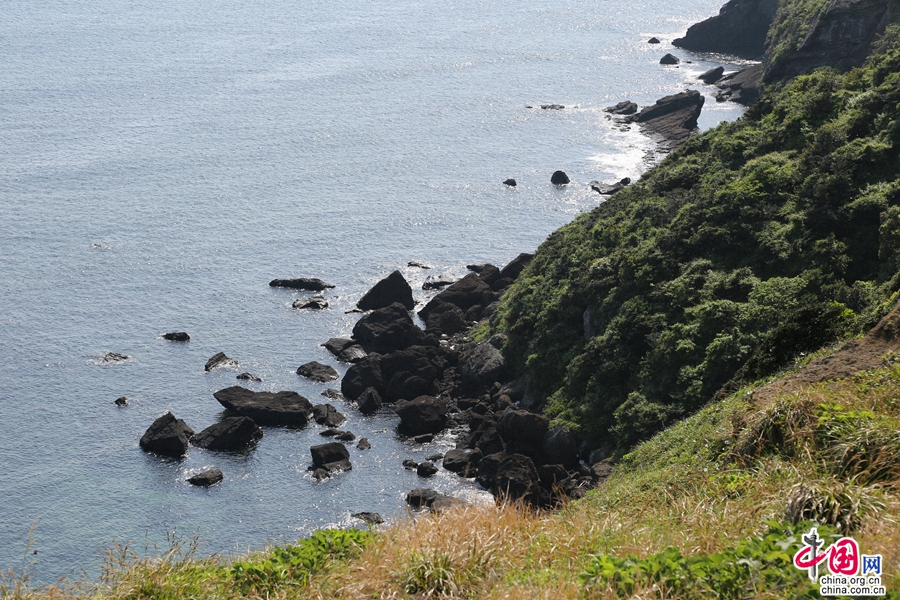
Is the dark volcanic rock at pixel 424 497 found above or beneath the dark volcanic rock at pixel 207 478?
above

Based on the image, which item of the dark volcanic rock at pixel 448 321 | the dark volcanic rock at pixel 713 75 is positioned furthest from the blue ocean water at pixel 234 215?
the dark volcanic rock at pixel 448 321

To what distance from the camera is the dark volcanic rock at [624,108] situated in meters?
141

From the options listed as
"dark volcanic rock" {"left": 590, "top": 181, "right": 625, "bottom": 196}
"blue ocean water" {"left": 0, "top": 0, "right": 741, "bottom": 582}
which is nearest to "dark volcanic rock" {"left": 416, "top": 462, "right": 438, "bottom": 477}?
"blue ocean water" {"left": 0, "top": 0, "right": 741, "bottom": 582}

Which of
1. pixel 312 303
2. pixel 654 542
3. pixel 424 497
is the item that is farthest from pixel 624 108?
pixel 654 542

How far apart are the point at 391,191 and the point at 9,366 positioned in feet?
177

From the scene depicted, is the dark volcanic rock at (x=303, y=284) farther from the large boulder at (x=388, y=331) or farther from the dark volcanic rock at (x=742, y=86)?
the dark volcanic rock at (x=742, y=86)

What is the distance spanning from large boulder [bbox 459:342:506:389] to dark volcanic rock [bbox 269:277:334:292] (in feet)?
83.8

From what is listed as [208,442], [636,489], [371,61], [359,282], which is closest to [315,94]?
[371,61]

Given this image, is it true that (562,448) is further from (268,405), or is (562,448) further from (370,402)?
(268,405)

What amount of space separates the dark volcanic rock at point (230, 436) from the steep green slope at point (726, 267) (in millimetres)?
17444

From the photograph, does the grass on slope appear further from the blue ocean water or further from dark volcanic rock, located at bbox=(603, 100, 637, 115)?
dark volcanic rock, located at bbox=(603, 100, 637, 115)

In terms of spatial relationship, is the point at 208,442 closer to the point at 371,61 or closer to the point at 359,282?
the point at 359,282

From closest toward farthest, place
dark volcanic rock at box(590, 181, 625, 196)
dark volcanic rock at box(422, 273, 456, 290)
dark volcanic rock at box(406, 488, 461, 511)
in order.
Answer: dark volcanic rock at box(406, 488, 461, 511), dark volcanic rock at box(422, 273, 456, 290), dark volcanic rock at box(590, 181, 625, 196)

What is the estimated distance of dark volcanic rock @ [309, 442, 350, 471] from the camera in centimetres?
5475
